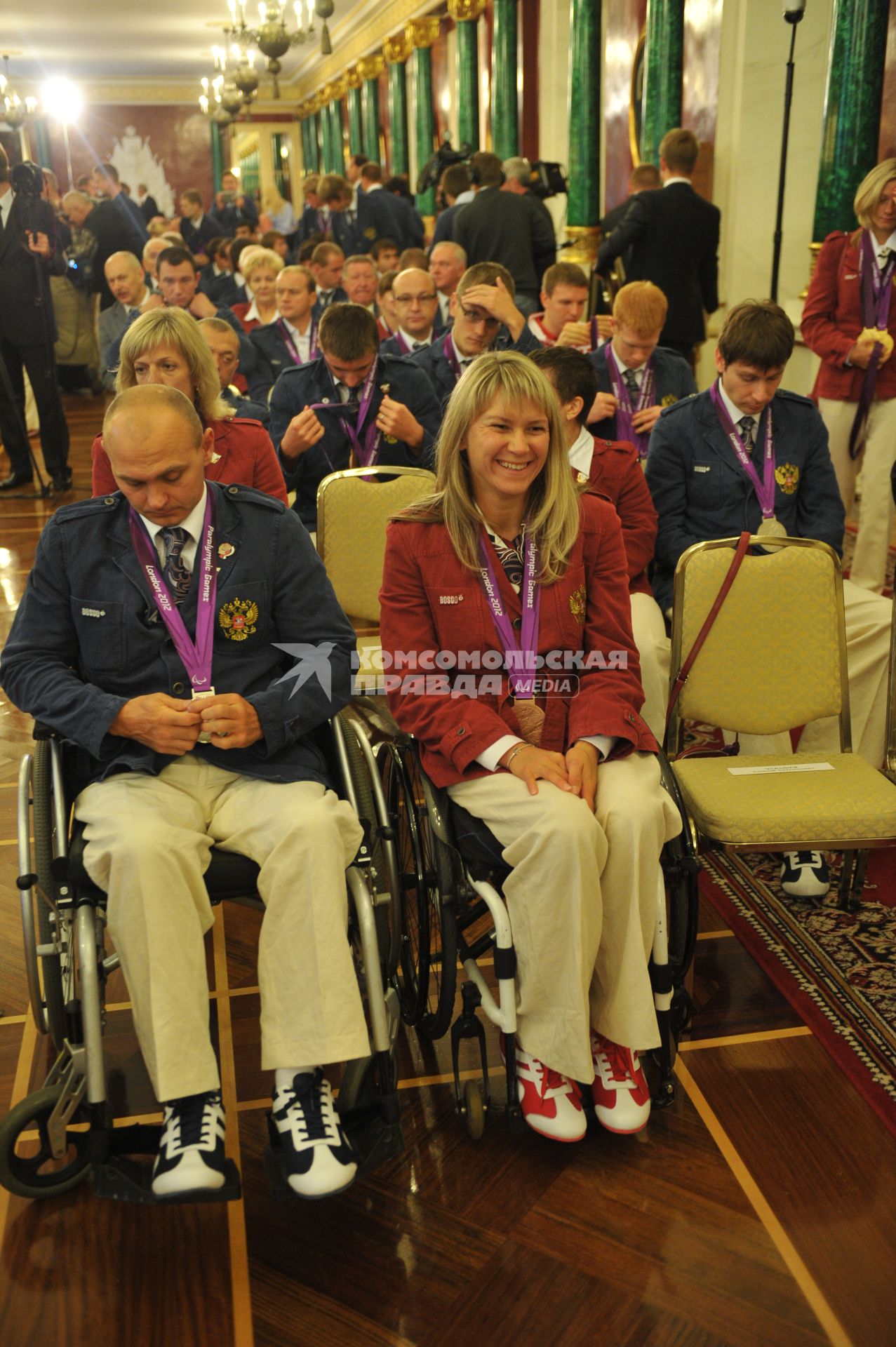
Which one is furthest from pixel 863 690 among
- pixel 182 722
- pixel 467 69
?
pixel 467 69

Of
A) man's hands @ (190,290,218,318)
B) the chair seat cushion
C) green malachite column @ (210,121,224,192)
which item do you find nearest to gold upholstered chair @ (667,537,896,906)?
the chair seat cushion

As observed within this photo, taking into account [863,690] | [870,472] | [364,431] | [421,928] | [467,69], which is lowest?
[421,928]

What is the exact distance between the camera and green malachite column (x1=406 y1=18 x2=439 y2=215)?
13500 mm

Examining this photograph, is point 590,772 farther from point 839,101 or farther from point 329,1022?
point 839,101

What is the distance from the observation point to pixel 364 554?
10.1ft

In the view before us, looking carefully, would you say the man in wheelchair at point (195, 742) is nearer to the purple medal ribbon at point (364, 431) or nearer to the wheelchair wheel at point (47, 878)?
the wheelchair wheel at point (47, 878)

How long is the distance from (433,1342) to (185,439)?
1451 millimetres

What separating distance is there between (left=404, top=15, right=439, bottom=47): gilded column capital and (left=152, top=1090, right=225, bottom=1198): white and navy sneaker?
46.5ft

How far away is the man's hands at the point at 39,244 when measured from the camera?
659 centimetres

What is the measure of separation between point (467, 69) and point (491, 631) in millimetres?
11756

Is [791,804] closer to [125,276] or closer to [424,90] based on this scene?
[125,276]

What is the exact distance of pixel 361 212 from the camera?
905cm

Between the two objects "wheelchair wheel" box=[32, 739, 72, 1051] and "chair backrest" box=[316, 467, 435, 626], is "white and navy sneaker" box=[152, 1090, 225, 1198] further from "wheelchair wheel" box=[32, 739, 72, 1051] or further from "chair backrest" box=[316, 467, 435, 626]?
"chair backrest" box=[316, 467, 435, 626]

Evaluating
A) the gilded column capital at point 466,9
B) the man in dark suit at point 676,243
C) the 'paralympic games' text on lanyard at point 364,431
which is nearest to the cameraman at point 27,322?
the man in dark suit at point 676,243
